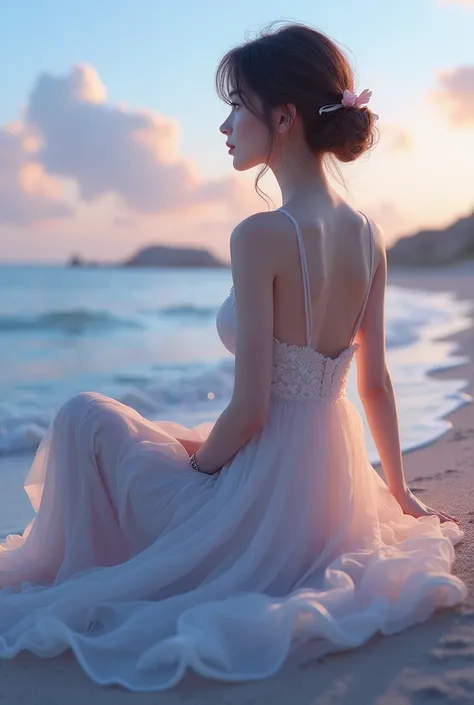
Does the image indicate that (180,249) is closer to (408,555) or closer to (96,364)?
(96,364)

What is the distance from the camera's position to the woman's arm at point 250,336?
2.61m

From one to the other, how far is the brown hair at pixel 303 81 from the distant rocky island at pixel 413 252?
73.7 metres

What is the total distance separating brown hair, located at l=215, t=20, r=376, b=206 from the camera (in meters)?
2.65

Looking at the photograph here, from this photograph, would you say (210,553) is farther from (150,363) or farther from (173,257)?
(173,257)

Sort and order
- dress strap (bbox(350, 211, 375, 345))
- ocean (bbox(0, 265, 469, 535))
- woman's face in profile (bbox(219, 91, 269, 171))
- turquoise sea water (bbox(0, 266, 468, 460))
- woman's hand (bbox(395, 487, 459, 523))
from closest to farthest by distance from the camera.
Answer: woman's face in profile (bbox(219, 91, 269, 171)), dress strap (bbox(350, 211, 375, 345)), woman's hand (bbox(395, 487, 459, 523)), ocean (bbox(0, 265, 469, 535)), turquoise sea water (bbox(0, 266, 468, 460))

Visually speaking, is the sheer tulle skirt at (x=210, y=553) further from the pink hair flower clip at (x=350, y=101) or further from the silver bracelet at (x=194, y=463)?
the pink hair flower clip at (x=350, y=101)

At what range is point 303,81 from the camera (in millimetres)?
2664

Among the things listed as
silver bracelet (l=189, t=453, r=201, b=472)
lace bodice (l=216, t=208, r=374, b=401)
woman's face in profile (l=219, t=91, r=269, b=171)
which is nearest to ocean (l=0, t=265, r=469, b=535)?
silver bracelet (l=189, t=453, r=201, b=472)

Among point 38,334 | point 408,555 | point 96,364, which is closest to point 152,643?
point 408,555

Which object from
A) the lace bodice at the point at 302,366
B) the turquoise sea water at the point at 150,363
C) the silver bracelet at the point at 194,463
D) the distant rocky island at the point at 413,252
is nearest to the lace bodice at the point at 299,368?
the lace bodice at the point at 302,366

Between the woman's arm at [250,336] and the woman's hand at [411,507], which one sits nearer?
the woman's arm at [250,336]

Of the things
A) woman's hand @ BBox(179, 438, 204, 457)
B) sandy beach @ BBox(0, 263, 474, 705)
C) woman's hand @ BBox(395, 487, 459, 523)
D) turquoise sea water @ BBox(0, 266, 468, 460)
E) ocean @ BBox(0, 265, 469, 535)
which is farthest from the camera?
turquoise sea water @ BBox(0, 266, 468, 460)

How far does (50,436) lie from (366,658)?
1330mm

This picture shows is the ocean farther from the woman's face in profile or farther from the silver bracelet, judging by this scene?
the woman's face in profile
